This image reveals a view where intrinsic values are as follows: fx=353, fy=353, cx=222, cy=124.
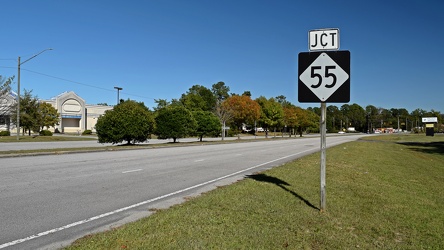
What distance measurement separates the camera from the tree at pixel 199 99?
94375 mm

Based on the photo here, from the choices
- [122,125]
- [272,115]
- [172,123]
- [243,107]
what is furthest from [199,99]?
[122,125]

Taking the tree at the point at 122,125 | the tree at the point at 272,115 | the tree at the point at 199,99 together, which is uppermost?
the tree at the point at 199,99

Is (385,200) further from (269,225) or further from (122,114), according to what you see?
(122,114)

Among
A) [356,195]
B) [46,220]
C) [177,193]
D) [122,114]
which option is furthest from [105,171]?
[122,114]

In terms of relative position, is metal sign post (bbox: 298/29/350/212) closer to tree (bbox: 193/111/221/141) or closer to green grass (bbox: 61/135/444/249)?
green grass (bbox: 61/135/444/249)

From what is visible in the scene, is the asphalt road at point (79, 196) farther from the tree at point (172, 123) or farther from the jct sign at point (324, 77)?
the tree at point (172, 123)

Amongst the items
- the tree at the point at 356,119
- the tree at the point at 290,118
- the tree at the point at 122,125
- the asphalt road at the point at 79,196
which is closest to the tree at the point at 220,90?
the tree at the point at 290,118

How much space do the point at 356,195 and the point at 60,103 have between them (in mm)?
79364

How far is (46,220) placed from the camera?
5.96m

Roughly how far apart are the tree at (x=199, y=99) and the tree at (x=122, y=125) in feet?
185

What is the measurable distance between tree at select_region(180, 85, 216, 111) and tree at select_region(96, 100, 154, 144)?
2225 inches

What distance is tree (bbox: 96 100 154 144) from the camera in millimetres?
29234

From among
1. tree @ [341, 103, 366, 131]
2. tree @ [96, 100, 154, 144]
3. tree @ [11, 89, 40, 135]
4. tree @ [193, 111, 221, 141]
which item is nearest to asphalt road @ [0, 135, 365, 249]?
tree @ [96, 100, 154, 144]

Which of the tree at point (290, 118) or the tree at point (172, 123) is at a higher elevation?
the tree at point (290, 118)
